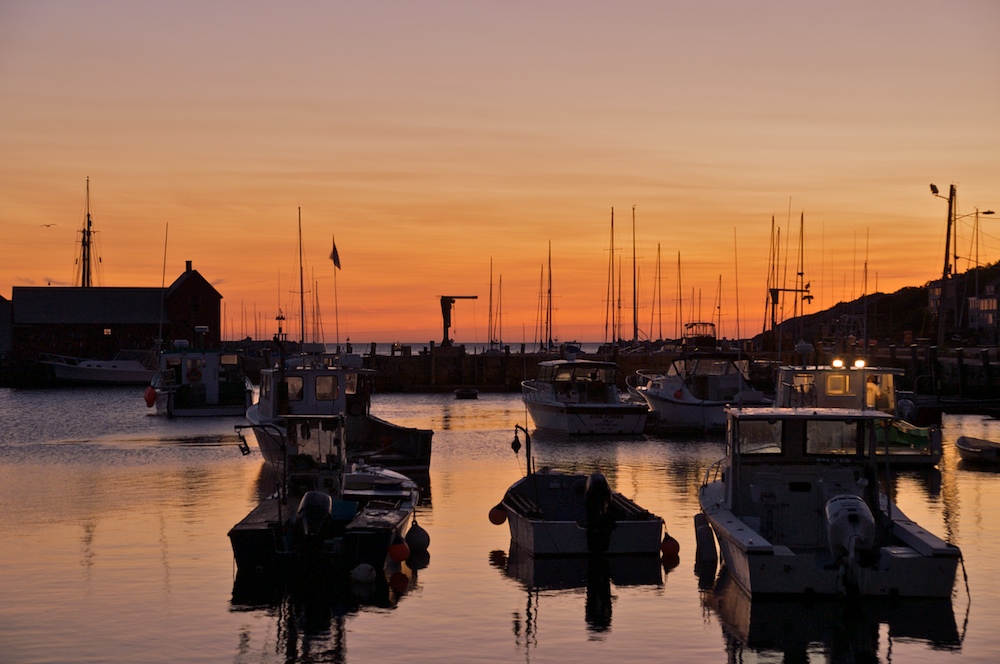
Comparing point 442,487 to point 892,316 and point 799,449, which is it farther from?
point 892,316

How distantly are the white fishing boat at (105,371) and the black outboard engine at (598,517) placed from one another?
80339mm

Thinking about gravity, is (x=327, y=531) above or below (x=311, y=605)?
above

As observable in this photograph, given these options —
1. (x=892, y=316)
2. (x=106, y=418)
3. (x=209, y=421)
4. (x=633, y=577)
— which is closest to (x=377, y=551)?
(x=633, y=577)

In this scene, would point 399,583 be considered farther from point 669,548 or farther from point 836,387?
point 836,387

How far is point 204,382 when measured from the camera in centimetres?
5819

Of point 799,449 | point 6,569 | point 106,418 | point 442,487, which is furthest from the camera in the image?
point 106,418

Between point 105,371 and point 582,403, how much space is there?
2386 inches

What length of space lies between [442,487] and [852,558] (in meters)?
16.4

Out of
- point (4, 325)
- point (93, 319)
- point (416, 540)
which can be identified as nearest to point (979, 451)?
point (416, 540)

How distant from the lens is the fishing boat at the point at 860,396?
34.8 metres

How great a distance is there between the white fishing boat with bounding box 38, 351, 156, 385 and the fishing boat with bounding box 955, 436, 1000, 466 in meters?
71.5

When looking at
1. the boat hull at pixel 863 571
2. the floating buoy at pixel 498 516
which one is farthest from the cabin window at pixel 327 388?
the boat hull at pixel 863 571

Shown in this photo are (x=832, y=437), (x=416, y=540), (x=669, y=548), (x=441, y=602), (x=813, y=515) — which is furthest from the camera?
(x=416, y=540)

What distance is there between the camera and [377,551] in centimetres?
1950
